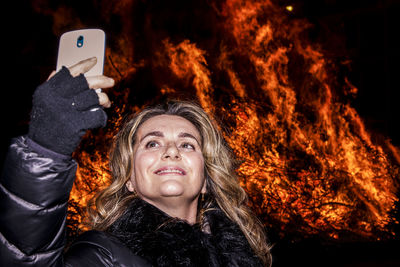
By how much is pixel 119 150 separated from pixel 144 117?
36 cm

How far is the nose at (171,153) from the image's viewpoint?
201 centimetres

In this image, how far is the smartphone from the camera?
55.3 inches

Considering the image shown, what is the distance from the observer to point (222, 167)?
8.48 ft

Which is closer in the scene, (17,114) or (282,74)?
(17,114)

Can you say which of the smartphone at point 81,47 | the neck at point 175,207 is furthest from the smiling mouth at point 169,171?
the smartphone at point 81,47

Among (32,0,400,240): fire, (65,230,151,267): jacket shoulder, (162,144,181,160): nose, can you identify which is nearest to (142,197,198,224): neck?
(162,144,181,160): nose

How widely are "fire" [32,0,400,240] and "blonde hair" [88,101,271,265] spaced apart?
2444 mm

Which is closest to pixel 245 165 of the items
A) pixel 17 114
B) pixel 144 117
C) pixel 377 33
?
pixel 144 117

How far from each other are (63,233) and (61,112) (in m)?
0.45

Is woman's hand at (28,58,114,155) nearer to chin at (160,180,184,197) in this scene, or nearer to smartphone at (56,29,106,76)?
smartphone at (56,29,106,76)

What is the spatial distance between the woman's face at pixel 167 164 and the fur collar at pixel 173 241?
0.13m

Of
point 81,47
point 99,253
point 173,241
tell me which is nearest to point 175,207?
point 173,241

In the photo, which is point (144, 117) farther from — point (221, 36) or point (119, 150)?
point (221, 36)

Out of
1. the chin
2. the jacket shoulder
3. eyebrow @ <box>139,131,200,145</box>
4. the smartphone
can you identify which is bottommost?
the jacket shoulder
